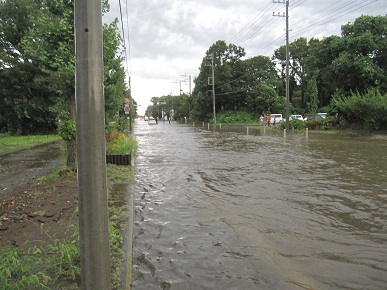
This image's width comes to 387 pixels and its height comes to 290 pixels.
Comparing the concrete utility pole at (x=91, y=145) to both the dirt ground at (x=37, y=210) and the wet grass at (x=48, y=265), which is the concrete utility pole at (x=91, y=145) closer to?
the wet grass at (x=48, y=265)

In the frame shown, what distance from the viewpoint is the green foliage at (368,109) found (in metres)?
27.0

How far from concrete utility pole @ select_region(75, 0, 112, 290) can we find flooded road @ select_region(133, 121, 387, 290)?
167 cm

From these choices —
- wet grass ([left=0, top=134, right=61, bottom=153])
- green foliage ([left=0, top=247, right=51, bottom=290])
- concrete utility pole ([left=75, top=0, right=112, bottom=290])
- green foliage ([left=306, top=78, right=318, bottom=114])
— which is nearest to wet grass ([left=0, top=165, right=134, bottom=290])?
green foliage ([left=0, top=247, right=51, bottom=290])

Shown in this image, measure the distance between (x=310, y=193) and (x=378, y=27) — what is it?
33164mm

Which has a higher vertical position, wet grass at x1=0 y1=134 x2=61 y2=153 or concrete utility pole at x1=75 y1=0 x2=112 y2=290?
concrete utility pole at x1=75 y1=0 x2=112 y2=290

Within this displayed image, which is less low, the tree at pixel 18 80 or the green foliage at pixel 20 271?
the tree at pixel 18 80

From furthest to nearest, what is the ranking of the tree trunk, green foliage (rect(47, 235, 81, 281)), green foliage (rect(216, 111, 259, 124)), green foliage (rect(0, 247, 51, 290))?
green foliage (rect(216, 111, 259, 124)) < the tree trunk < green foliage (rect(47, 235, 81, 281)) < green foliage (rect(0, 247, 51, 290))

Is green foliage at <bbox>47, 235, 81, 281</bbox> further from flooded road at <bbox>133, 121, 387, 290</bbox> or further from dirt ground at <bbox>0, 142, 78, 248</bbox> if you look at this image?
flooded road at <bbox>133, 121, 387, 290</bbox>

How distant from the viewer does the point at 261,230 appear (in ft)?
18.9

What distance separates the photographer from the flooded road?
4.12 meters

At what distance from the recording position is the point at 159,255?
4.69 m

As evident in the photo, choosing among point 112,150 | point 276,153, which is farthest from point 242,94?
point 112,150

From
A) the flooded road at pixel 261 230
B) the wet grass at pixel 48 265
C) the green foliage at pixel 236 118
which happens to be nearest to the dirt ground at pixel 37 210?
the wet grass at pixel 48 265

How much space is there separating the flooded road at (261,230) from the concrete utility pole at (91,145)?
1.67m
